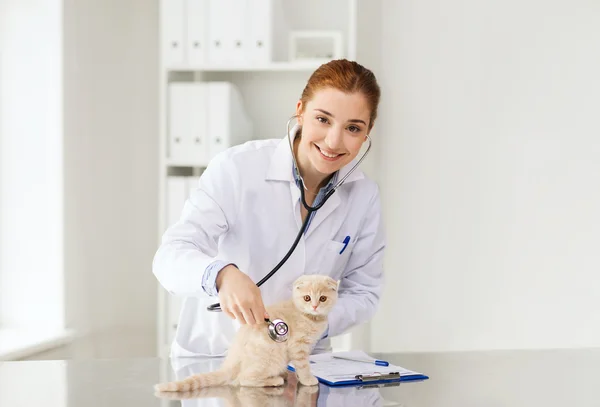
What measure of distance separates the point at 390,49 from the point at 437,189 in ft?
2.02

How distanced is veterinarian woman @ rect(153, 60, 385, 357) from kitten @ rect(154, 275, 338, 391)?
315 mm

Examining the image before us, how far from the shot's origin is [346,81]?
1.48 meters

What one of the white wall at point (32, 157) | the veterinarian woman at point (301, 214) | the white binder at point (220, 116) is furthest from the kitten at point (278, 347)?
the white wall at point (32, 157)

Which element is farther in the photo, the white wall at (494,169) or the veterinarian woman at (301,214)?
the white wall at (494,169)

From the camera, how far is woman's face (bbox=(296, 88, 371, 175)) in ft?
4.84

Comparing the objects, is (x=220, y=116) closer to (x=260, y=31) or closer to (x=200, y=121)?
(x=200, y=121)

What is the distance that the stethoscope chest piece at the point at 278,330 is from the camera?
3.76 ft

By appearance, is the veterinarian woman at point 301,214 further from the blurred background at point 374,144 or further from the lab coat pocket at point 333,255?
the blurred background at point 374,144

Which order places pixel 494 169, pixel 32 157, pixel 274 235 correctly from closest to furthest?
1. pixel 274 235
2. pixel 32 157
3. pixel 494 169

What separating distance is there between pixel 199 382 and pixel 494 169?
2082 mm

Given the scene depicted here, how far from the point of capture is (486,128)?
2953 mm

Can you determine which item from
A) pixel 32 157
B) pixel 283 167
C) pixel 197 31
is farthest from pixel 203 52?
pixel 283 167

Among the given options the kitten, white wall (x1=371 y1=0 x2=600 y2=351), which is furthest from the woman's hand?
white wall (x1=371 y1=0 x2=600 y2=351)

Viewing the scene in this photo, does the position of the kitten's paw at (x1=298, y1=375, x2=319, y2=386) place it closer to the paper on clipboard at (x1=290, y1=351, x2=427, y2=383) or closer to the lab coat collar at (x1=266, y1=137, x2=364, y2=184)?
the paper on clipboard at (x1=290, y1=351, x2=427, y2=383)
